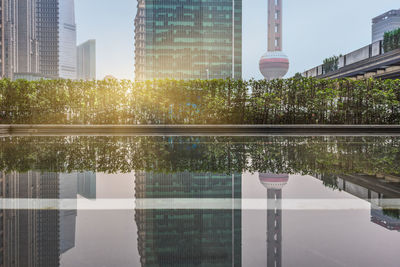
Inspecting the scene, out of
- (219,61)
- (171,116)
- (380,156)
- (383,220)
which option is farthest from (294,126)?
(219,61)

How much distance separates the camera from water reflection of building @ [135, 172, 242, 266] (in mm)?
2125

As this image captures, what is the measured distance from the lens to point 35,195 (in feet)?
12.3

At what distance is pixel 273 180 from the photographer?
4.59m

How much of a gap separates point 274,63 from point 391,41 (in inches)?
2600

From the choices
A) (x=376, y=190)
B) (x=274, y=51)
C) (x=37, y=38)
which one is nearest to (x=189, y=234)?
(x=376, y=190)

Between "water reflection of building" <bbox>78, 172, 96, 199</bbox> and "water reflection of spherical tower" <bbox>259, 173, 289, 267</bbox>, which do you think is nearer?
"water reflection of spherical tower" <bbox>259, 173, 289, 267</bbox>

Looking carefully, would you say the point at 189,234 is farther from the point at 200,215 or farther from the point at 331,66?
the point at 331,66

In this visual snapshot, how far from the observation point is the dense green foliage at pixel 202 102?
54.3 ft

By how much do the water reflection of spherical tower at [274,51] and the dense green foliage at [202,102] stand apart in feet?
238

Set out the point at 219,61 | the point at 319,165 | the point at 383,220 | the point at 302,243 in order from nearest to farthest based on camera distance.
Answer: the point at 302,243 < the point at 383,220 < the point at 319,165 < the point at 219,61

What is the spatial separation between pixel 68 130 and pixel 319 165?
40.8ft

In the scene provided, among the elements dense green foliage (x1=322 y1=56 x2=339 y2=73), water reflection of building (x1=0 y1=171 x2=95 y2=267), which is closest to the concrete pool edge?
water reflection of building (x1=0 y1=171 x2=95 y2=267)

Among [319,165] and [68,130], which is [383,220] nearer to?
[319,165]

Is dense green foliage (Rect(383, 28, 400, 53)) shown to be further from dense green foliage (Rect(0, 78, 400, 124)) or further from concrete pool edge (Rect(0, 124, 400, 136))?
concrete pool edge (Rect(0, 124, 400, 136))
